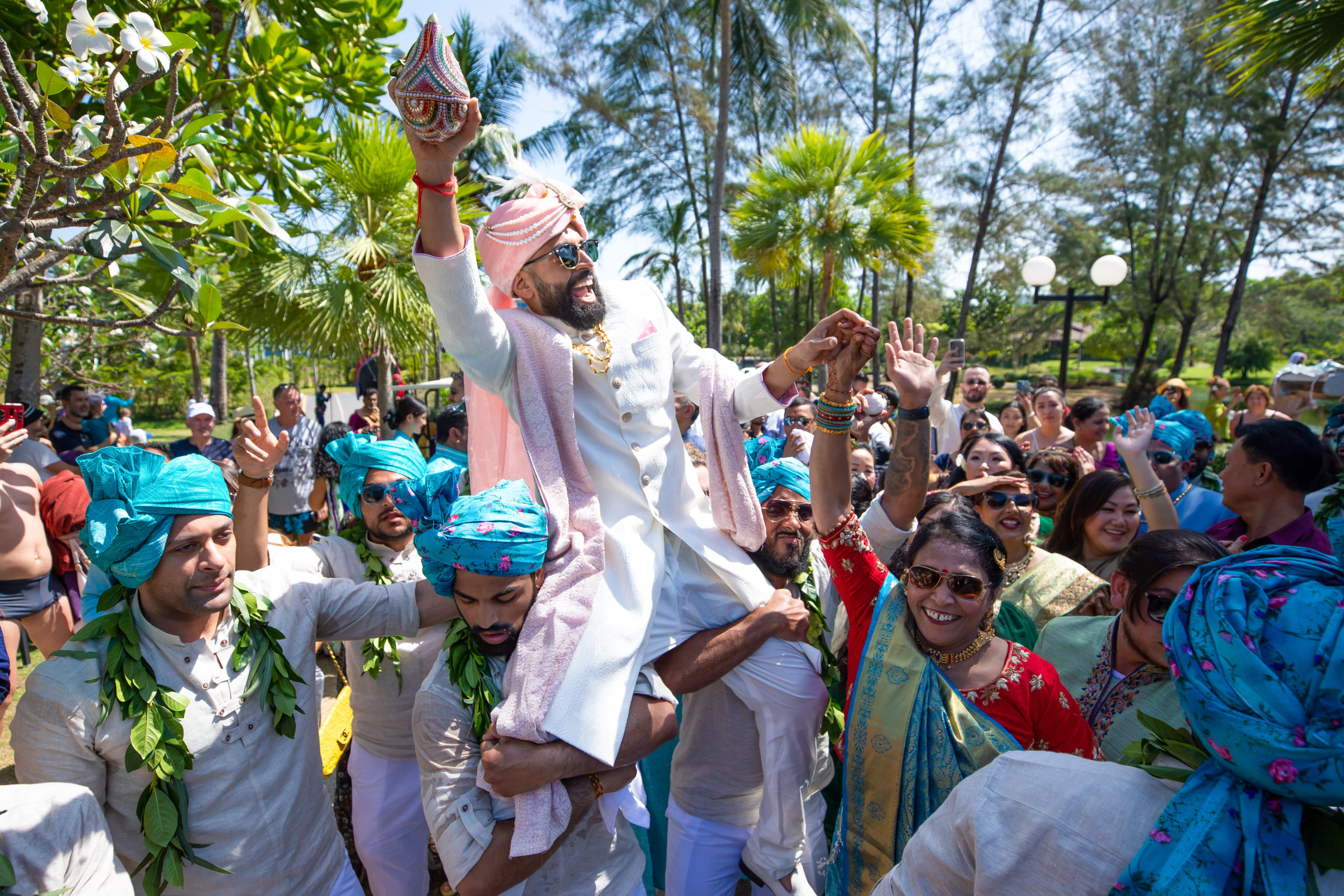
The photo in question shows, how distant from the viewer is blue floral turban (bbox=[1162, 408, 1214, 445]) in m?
4.82

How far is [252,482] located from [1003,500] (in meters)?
3.05

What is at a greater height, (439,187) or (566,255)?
(439,187)

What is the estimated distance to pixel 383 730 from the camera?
9.89 feet

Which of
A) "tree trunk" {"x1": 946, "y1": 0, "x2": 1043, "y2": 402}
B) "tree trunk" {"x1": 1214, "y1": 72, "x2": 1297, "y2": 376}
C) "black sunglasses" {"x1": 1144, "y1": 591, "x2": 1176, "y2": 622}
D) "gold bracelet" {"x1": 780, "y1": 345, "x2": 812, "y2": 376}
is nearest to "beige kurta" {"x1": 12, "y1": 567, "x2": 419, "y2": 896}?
"gold bracelet" {"x1": 780, "y1": 345, "x2": 812, "y2": 376}

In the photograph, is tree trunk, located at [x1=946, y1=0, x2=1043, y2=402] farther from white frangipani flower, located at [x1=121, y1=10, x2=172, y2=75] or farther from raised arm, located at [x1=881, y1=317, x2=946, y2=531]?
white frangipani flower, located at [x1=121, y1=10, x2=172, y2=75]

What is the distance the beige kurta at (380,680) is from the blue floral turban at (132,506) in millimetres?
852

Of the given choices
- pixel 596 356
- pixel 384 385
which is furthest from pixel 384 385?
pixel 596 356

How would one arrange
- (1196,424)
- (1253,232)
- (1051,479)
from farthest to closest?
(1253,232) < (1196,424) < (1051,479)

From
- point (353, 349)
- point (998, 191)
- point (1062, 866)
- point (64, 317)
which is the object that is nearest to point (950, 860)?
point (1062, 866)

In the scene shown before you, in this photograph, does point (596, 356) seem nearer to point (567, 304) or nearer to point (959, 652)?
point (567, 304)

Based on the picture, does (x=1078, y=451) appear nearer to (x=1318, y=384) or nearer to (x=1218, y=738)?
(x=1318, y=384)

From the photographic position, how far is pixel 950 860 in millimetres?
1429

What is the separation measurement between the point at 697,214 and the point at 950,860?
2425cm

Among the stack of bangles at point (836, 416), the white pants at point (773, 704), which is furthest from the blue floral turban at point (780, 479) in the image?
the white pants at point (773, 704)
